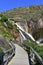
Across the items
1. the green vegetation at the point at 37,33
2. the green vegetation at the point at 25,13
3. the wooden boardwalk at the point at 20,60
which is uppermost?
the green vegetation at the point at 25,13

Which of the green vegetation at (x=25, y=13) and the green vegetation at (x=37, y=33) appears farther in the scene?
the green vegetation at (x=37, y=33)

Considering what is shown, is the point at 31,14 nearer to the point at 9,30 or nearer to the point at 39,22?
the point at 39,22

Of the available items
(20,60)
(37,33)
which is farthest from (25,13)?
(20,60)

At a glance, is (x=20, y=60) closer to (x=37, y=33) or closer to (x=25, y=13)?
(x=37, y=33)

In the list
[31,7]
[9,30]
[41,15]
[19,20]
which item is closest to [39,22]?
[41,15]

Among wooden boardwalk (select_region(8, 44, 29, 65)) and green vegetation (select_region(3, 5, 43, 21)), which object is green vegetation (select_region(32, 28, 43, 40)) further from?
wooden boardwalk (select_region(8, 44, 29, 65))

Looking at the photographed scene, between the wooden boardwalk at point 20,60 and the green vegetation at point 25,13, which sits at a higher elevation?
the green vegetation at point 25,13

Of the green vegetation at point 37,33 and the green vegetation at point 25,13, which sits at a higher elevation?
the green vegetation at point 25,13

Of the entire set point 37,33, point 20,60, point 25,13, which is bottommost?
point 20,60

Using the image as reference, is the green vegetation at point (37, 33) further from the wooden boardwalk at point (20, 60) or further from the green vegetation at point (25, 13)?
the wooden boardwalk at point (20, 60)

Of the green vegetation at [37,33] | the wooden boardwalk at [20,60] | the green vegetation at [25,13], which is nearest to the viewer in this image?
the wooden boardwalk at [20,60]

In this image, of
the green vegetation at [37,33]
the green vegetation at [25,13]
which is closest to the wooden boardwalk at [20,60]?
the green vegetation at [25,13]

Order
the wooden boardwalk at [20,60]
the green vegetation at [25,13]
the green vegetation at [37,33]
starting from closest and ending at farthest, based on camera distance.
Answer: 1. the wooden boardwalk at [20,60]
2. the green vegetation at [25,13]
3. the green vegetation at [37,33]
